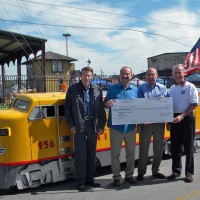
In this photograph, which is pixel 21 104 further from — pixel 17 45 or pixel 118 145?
pixel 17 45

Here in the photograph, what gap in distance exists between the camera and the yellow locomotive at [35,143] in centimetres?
562

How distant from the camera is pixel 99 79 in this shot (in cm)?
2031

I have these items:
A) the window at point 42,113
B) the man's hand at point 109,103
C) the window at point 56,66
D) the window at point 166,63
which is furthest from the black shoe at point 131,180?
the window at point 166,63

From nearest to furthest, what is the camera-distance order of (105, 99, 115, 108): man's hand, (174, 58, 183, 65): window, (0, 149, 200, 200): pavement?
(0, 149, 200, 200): pavement, (105, 99, 115, 108): man's hand, (174, 58, 183, 65): window

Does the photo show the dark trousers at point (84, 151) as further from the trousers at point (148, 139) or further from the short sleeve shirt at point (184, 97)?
the short sleeve shirt at point (184, 97)

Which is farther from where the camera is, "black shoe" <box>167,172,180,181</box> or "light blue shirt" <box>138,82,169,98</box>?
"black shoe" <box>167,172,180,181</box>

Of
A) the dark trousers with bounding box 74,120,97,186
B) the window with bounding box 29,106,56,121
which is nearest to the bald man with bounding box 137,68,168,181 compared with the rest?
the dark trousers with bounding box 74,120,97,186

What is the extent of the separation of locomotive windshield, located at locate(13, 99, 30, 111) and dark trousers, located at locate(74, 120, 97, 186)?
954 mm

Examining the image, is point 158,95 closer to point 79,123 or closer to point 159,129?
point 159,129

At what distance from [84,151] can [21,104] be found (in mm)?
1369

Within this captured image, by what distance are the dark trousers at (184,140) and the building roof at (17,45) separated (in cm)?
1463

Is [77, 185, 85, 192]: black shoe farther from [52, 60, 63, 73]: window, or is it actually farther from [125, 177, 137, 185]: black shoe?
[52, 60, 63, 73]: window

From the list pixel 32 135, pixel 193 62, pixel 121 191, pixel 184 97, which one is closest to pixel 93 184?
pixel 121 191

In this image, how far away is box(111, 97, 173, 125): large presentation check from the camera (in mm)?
5992
